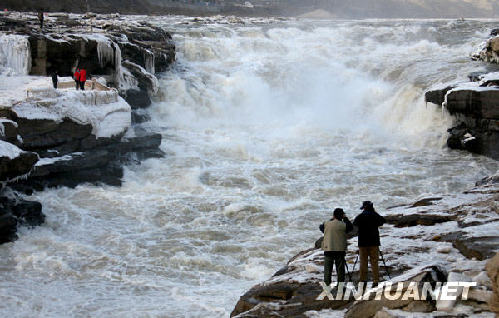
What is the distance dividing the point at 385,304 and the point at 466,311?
2.82ft

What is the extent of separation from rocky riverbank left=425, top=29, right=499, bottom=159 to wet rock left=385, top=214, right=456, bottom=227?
32.5 feet

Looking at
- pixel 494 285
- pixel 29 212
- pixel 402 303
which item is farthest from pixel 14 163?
pixel 494 285

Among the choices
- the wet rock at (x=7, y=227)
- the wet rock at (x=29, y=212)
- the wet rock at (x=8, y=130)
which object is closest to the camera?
the wet rock at (x=7, y=227)

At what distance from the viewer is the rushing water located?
12367 millimetres

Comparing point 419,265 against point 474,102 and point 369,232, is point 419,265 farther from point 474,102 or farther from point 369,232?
point 474,102

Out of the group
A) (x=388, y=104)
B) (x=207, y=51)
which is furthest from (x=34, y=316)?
(x=207, y=51)

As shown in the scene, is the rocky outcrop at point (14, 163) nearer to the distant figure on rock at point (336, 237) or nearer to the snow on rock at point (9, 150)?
the snow on rock at point (9, 150)

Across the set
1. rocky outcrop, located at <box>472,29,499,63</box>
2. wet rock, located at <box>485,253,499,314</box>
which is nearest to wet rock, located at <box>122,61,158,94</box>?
rocky outcrop, located at <box>472,29,499,63</box>

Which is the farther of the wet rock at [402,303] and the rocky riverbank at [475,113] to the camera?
the rocky riverbank at [475,113]

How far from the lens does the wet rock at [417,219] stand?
10.8 meters

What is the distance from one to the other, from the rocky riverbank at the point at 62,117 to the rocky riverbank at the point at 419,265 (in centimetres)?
786

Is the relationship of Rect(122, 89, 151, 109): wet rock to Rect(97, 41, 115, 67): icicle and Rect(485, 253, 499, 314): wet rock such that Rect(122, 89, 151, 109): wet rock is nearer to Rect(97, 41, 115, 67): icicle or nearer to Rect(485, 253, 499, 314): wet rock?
Rect(97, 41, 115, 67): icicle

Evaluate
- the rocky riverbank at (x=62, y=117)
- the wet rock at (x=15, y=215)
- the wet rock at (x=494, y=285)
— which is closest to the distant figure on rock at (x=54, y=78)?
the rocky riverbank at (x=62, y=117)

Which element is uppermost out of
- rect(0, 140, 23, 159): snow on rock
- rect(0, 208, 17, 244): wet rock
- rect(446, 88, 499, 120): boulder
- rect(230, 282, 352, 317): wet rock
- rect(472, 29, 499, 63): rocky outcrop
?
rect(472, 29, 499, 63): rocky outcrop
